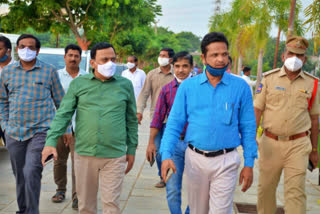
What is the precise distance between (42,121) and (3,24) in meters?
15.1

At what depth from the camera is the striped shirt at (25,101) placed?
4918 mm

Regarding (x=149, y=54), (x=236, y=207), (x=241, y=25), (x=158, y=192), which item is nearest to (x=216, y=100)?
(x=236, y=207)

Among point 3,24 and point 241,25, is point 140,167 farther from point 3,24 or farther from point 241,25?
point 241,25

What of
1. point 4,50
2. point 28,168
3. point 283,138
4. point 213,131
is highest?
point 4,50

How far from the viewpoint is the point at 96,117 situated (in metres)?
4.30

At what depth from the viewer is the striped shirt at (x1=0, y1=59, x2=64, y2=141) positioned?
194 inches

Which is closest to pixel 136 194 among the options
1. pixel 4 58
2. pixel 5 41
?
pixel 4 58

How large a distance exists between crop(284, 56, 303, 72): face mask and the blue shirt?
53.0 inches

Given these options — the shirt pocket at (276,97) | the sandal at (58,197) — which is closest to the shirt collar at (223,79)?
the shirt pocket at (276,97)

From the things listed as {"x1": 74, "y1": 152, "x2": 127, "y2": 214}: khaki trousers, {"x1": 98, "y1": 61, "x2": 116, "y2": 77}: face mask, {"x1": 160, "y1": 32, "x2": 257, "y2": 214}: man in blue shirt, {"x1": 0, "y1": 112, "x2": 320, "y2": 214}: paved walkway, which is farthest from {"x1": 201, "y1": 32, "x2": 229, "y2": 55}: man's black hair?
{"x1": 0, "y1": 112, "x2": 320, "y2": 214}: paved walkway

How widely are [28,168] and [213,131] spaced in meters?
2.11

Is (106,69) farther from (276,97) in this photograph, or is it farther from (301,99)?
(301,99)

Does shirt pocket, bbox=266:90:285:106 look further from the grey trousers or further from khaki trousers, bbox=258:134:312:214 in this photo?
the grey trousers

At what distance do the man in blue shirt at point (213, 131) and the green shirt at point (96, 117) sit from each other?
2.44ft
